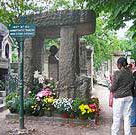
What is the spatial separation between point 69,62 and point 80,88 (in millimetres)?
893

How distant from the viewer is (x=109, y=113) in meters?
12.9

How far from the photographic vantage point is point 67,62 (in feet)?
37.7

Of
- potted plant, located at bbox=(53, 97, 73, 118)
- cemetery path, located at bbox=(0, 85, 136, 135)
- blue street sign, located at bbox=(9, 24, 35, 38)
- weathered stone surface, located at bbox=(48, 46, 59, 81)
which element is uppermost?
blue street sign, located at bbox=(9, 24, 35, 38)

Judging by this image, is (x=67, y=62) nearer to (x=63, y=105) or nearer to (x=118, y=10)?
Answer: (x=63, y=105)

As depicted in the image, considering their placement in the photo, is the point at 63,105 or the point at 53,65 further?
the point at 53,65

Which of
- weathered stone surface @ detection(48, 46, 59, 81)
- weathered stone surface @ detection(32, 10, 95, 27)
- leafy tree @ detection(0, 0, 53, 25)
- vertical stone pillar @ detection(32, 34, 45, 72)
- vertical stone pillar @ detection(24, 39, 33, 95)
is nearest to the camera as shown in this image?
weathered stone surface @ detection(32, 10, 95, 27)

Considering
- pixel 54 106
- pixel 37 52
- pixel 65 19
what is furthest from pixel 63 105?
pixel 37 52

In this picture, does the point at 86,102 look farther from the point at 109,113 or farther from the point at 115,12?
the point at 115,12

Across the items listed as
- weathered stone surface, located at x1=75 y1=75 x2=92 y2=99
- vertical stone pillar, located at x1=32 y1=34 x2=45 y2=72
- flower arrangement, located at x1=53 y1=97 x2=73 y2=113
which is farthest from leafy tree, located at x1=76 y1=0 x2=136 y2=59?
vertical stone pillar, located at x1=32 y1=34 x2=45 y2=72

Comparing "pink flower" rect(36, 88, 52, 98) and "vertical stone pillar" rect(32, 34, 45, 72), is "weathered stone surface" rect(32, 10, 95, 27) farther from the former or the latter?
"pink flower" rect(36, 88, 52, 98)

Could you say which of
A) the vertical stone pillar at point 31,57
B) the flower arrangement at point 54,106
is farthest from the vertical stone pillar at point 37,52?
the flower arrangement at point 54,106

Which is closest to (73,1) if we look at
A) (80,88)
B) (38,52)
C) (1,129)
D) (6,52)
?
(6,52)

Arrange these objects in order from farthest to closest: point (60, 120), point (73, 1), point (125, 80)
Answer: point (73, 1) < point (60, 120) < point (125, 80)

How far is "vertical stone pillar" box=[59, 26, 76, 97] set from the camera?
37.6 ft
